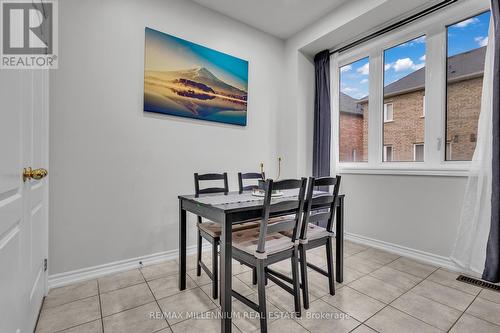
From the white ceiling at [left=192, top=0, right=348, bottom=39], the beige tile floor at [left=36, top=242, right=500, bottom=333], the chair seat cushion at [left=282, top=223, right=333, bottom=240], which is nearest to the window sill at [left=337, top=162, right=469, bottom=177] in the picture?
the beige tile floor at [left=36, top=242, right=500, bottom=333]

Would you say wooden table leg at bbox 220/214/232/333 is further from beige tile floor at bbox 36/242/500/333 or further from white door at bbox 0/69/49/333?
white door at bbox 0/69/49/333

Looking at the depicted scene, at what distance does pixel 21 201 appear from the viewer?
1.16 meters

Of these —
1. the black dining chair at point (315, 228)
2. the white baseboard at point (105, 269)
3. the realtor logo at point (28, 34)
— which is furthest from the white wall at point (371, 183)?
the realtor logo at point (28, 34)

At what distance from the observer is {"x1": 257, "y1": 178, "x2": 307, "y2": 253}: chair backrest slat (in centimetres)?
144

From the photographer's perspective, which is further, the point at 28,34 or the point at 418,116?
the point at 418,116

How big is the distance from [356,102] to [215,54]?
1.97 m

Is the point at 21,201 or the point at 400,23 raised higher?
the point at 400,23

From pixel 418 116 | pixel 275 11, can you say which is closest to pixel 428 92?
pixel 418 116

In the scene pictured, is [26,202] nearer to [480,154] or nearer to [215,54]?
[215,54]

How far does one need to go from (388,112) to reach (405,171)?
Result: 2.57 feet

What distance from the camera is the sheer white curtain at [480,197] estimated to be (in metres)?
2.01

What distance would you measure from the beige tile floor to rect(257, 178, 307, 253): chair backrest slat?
549mm

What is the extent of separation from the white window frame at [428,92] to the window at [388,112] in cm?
5

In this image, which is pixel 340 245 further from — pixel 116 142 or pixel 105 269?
pixel 116 142
